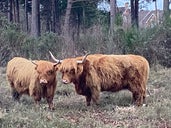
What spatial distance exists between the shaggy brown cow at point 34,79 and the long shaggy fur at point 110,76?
20.9 inches

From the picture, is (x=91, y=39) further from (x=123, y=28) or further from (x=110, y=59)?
(x=110, y=59)

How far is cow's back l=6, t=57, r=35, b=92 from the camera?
10.2 metres

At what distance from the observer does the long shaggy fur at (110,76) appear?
33.2ft

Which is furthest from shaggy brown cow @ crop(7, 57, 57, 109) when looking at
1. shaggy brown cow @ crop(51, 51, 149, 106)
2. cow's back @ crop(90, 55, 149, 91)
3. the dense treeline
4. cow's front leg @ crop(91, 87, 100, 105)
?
the dense treeline

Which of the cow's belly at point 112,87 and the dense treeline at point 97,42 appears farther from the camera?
the dense treeline at point 97,42

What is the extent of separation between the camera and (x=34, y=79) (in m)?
9.78

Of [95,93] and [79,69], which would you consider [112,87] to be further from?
[79,69]

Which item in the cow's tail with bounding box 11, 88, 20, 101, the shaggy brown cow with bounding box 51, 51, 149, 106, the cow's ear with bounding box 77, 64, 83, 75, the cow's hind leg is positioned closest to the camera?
the cow's ear with bounding box 77, 64, 83, 75

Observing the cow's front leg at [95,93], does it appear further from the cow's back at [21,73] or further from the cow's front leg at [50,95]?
the cow's back at [21,73]

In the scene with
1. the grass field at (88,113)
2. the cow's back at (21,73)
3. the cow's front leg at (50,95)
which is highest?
the cow's back at (21,73)

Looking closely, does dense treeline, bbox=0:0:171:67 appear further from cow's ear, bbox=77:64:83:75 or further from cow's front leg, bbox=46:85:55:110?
cow's front leg, bbox=46:85:55:110

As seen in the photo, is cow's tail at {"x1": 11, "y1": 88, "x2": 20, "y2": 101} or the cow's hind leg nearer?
the cow's hind leg

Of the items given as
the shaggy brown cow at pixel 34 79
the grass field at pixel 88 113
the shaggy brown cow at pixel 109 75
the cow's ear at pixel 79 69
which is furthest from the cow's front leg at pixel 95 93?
the shaggy brown cow at pixel 34 79

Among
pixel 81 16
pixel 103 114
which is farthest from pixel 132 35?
pixel 81 16
